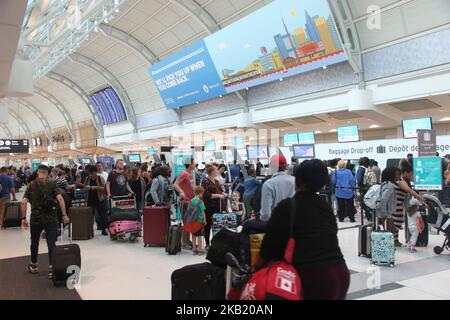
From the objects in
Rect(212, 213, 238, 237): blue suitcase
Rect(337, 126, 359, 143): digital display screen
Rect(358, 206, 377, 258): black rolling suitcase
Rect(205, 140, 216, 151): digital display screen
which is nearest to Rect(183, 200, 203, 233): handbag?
Rect(212, 213, 238, 237): blue suitcase

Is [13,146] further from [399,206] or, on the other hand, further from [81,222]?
[399,206]

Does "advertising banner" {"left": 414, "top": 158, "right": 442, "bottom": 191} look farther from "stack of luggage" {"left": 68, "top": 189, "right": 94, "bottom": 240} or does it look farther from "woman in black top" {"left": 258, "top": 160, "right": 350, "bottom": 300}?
"stack of luggage" {"left": 68, "top": 189, "right": 94, "bottom": 240}

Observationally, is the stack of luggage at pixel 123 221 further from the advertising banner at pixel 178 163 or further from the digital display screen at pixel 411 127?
the digital display screen at pixel 411 127

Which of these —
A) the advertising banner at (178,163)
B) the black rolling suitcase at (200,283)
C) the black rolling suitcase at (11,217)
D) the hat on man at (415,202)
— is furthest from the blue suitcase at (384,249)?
the black rolling suitcase at (11,217)

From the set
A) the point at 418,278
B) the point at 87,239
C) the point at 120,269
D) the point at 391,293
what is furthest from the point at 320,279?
the point at 87,239

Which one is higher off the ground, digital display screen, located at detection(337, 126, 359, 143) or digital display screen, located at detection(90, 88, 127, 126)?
digital display screen, located at detection(90, 88, 127, 126)

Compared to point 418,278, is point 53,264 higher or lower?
higher

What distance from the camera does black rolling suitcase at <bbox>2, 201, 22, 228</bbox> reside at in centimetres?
1016

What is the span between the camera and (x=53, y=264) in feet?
16.0

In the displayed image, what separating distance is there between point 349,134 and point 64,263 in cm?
1221

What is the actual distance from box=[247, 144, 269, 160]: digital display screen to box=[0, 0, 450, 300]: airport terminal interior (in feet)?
0.17

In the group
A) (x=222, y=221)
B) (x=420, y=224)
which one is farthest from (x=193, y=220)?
(x=420, y=224)
